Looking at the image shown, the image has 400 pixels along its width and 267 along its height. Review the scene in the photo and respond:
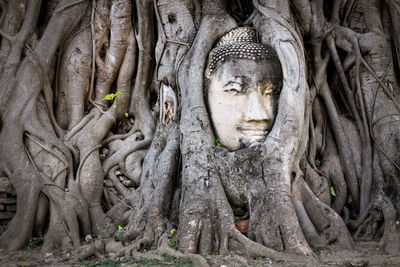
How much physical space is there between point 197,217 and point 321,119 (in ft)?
6.36

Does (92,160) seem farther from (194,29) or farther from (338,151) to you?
(338,151)

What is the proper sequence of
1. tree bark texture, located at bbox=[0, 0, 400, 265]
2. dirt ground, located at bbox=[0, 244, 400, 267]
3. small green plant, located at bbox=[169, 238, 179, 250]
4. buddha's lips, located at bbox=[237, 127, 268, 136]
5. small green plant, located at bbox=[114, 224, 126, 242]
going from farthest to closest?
buddha's lips, located at bbox=[237, 127, 268, 136] → small green plant, located at bbox=[114, 224, 126, 242] → tree bark texture, located at bbox=[0, 0, 400, 265] → small green plant, located at bbox=[169, 238, 179, 250] → dirt ground, located at bbox=[0, 244, 400, 267]

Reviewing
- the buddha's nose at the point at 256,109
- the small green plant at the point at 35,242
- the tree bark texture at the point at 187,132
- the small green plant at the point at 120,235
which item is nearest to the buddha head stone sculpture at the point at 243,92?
the buddha's nose at the point at 256,109

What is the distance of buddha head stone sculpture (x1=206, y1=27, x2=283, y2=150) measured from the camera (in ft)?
10.4

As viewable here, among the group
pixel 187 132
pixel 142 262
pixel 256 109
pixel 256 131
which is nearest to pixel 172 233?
pixel 142 262

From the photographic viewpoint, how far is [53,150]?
362 centimetres

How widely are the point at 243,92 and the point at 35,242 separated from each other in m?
2.32

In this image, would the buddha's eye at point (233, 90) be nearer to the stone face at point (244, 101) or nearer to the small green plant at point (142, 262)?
the stone face at point (244, 101)

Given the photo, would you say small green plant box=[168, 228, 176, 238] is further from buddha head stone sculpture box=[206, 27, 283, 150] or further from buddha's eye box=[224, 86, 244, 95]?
buddha's eye box=[224, 86, 244, 95]

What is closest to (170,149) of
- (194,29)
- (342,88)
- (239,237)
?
(239,237)

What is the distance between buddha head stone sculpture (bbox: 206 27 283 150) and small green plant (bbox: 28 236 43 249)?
1900mm

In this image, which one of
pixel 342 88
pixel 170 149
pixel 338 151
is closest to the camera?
pixel 170 149

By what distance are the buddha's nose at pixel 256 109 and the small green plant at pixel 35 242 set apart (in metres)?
2.19

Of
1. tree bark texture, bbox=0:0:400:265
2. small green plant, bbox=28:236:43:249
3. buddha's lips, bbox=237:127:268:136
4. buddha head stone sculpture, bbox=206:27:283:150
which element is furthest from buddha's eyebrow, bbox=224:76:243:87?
small green plant, bbox=28:236:43:249
